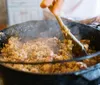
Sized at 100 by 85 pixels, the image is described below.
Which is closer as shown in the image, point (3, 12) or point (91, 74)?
point (91, 74)

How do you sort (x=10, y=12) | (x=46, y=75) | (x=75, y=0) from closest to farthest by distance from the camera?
(x=46, y=75) → (x=75, y=0) → (x=10, y=12)

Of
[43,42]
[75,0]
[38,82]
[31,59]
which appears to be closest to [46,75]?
[38,82]

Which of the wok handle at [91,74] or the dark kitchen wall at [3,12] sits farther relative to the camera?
the dark kitchen wall at [3,12]

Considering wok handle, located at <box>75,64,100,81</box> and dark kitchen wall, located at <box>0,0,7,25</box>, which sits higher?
wok handle, located at <box>75,64,100,81</box>

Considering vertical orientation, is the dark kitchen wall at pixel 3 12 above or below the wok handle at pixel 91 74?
below

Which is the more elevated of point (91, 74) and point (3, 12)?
point (91, 74)

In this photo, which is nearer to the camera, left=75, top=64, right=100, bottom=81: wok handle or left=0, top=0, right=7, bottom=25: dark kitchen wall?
left=75, top=64, right=100, bottom=81: wok handle

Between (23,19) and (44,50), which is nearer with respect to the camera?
(44,50)

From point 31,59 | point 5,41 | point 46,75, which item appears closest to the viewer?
point 46,75

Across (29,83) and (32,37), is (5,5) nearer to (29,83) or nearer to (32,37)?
(32,37)

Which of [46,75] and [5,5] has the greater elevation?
[46,75]
